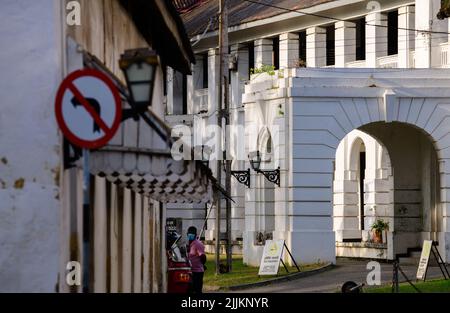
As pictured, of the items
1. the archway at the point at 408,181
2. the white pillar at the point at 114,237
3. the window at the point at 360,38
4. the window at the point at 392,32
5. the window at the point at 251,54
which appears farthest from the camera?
the window at the point at 251,54

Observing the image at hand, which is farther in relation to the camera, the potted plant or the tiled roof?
the tiled roof

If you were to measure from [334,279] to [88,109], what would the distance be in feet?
87.5

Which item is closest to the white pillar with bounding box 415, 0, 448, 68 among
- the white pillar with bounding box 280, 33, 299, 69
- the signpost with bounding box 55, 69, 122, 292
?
the white pillar with bounding box 280, 33, 299, 69

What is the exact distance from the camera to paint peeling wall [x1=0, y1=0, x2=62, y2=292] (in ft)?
46.6

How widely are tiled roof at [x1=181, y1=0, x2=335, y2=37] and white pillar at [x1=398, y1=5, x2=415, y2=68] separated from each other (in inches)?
163

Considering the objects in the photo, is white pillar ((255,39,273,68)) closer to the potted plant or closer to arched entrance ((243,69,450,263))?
the potted plant

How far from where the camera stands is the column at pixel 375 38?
55.9 metres

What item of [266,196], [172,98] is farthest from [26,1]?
[172,98]

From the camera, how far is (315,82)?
43.5 metres

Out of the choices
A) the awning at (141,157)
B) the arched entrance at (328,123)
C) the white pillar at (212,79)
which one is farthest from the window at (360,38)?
the awning at (141,157)

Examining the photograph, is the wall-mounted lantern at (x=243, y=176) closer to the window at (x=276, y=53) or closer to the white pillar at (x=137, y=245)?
the window at (x=276, y=53)

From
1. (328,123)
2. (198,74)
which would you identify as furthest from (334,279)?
(198,74)

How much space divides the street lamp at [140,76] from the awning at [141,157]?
1.39m
